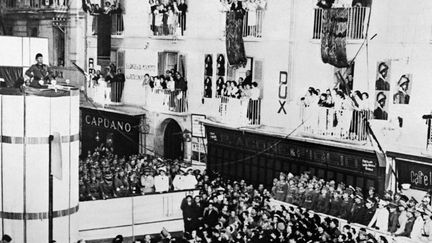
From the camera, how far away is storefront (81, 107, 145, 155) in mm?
8953

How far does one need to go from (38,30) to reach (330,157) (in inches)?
175

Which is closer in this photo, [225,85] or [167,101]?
[225,85]

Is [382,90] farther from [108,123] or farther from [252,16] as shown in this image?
[108,123]

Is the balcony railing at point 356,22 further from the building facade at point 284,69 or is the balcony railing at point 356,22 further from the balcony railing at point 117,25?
the balcony railing at point 117,25

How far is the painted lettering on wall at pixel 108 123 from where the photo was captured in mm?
9014

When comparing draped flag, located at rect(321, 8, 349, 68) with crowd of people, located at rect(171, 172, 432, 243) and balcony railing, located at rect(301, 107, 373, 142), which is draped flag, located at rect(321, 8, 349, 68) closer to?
balcony railing, located at rect(301, 107, 373, 142)

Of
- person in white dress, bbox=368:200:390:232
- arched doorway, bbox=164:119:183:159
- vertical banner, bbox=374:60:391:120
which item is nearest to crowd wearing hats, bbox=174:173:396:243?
person in white dress, bbox=368:200:390:232

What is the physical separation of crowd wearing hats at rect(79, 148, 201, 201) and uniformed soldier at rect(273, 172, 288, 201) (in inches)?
58.7

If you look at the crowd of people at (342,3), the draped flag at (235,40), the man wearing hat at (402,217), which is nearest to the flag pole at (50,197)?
the draped flag at (235,40)

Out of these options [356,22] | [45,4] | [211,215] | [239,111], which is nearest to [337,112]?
[356,22]

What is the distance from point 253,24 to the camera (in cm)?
754

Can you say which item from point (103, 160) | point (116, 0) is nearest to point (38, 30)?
point (116, 0)

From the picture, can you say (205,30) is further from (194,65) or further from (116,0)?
Answer: (116,0)

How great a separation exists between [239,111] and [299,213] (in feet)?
4.51
